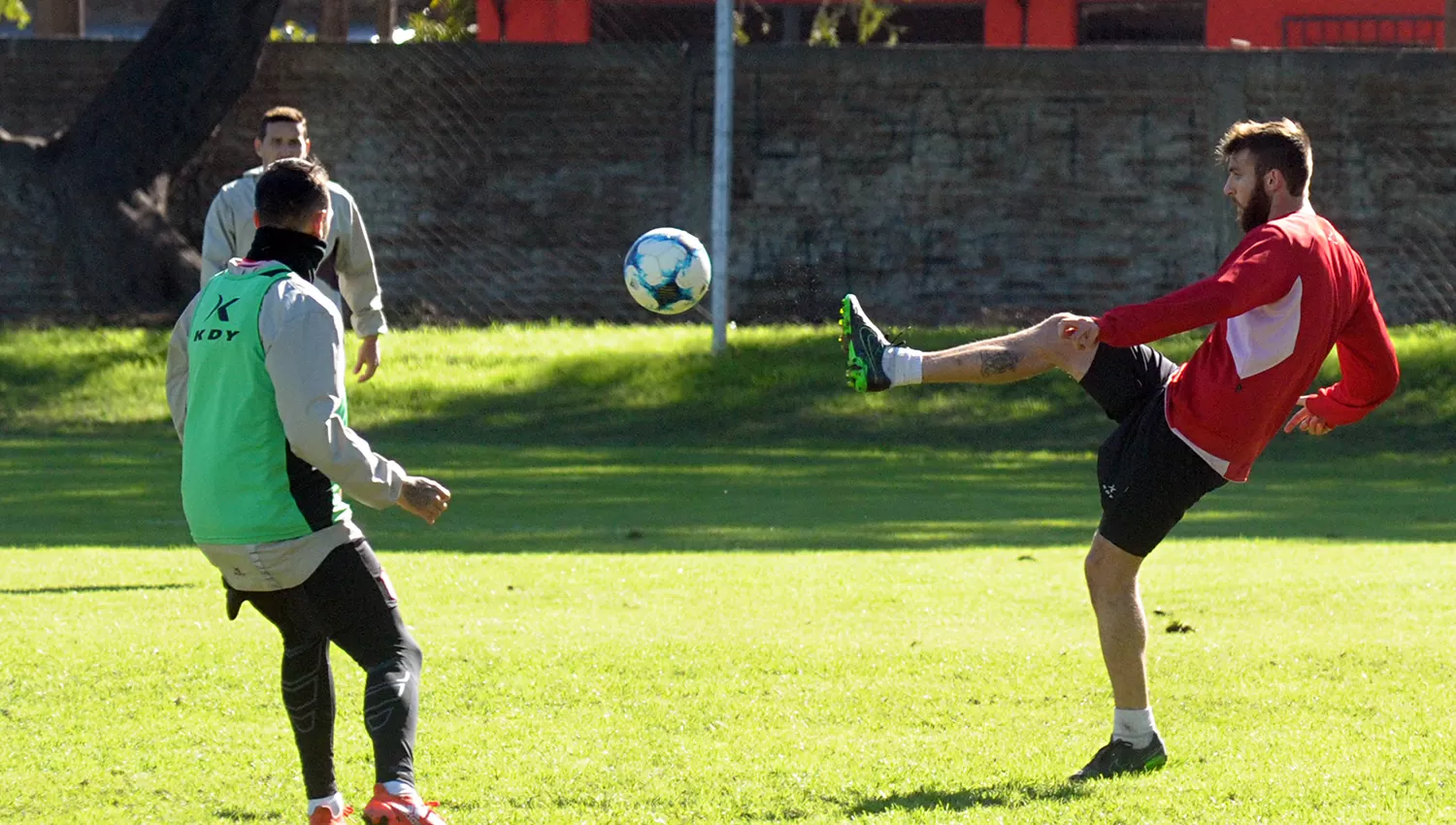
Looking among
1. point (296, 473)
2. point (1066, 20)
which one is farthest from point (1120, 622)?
point (1066, 20)

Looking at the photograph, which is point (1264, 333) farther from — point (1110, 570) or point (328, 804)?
point (328, 804)

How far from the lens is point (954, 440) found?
1930 centimetres

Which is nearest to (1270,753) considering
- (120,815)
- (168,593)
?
(120,815)

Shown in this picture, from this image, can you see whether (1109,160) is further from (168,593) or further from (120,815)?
(120,815)

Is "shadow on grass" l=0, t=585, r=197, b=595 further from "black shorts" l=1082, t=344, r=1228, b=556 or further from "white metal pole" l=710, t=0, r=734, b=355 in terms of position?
"white metal pole" l=710, t=0, r=734, b=355

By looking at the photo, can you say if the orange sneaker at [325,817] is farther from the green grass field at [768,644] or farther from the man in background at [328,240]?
the man in background at [328,240]

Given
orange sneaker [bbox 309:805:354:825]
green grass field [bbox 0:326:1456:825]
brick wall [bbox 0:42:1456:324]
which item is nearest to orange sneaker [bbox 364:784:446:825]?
orange sneaker [bbox 309:805:354:825]

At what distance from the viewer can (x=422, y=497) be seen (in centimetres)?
530

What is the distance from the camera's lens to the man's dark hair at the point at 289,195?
5.33 m

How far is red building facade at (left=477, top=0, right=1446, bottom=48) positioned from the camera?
29.5 meters

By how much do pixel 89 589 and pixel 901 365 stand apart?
501 cm

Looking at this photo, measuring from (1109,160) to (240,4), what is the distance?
10.1 meters

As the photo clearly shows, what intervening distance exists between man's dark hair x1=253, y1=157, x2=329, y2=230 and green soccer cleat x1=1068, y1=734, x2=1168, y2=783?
2.84 metres

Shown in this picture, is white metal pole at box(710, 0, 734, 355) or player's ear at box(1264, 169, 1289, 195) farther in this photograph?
white metal pole at box(710, 0, 734, 355)
